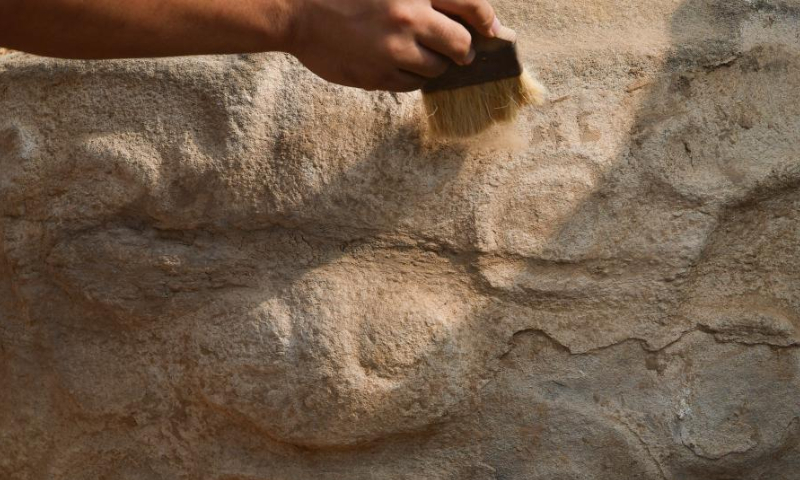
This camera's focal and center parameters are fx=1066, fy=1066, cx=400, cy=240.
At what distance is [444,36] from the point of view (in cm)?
127

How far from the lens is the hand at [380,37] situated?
1.25 metres

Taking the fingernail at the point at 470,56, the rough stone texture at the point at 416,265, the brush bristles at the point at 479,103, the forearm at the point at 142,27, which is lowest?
the rough stone texture at the point at 416,265

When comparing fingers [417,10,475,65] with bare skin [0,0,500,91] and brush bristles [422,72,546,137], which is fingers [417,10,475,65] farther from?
brush bristles [422,72,546,137]

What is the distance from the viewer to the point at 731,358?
152 cm

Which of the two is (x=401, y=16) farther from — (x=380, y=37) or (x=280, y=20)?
(x=280, y=20)

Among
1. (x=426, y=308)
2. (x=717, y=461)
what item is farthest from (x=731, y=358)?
(x=426, y=308)

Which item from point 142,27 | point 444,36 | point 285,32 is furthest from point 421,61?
point 142,27

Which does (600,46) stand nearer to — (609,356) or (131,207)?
(609,356)

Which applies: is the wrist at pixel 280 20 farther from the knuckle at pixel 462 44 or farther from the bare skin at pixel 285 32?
the knuckle at pixel 462 44

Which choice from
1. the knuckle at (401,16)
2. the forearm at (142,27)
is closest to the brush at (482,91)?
the knuckle at (401,16)

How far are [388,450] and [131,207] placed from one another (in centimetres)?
51

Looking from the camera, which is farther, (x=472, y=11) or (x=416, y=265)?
(x=416, y=265)

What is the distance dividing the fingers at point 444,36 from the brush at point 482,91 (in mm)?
48

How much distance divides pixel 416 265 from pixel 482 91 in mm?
277
